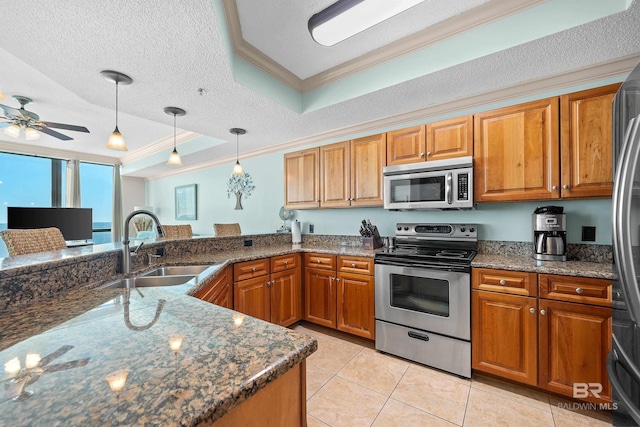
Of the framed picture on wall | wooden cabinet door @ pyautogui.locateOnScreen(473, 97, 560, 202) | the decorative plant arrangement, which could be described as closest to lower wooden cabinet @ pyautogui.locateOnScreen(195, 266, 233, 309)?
wooden cabinet door @ pyautogui.locateOnScreen(473, 97, 560, 202)

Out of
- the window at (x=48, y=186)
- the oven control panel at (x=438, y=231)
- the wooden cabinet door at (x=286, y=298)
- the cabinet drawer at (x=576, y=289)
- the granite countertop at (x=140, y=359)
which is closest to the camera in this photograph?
the granite countertop at (x=140, y=359)

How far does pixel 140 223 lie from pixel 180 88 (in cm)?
500

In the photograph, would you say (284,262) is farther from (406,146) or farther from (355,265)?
(406,146)

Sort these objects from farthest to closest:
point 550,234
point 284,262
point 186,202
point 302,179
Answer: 1. point 186,202
2. point 302,179
3. point 284,262
4. point 550,234

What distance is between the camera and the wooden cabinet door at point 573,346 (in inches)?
62.6

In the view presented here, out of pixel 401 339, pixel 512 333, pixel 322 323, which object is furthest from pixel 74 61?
pixel 512 333

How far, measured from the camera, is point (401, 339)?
2.27 metres

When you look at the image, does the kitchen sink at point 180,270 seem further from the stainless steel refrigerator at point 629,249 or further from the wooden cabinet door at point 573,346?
the wooden cabinet door at point 573,346

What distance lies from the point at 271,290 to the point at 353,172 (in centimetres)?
146

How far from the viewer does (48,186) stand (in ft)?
16.7

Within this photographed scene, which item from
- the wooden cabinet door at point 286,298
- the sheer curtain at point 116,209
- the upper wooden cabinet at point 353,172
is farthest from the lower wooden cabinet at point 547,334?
the sheer curtain at point 116,209

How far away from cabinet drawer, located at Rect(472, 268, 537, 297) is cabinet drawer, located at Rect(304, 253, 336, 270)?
1.23 m

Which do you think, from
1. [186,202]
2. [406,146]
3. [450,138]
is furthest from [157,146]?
[450,138]

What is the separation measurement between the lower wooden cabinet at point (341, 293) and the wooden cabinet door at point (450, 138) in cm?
113
